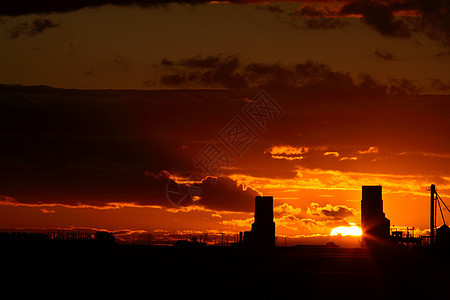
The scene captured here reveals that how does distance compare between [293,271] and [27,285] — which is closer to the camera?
[27,285]

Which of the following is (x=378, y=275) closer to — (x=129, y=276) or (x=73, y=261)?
(x=129, y=276)

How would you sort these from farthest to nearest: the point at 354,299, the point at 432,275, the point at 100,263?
the point at 100,263, the point at 432,275, the point at 354,299

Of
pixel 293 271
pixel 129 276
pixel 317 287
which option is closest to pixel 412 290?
pixel 317 287

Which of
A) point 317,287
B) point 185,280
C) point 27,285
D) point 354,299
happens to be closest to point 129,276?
point 185,280

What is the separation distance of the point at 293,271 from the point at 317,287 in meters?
17.1

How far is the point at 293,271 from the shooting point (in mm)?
88688

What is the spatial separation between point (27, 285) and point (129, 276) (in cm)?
1173

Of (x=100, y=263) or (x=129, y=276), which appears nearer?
(x=129, y=276)

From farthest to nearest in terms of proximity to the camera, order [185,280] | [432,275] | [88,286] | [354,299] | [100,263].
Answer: [100,263], [432,275], [185,280], [88,286], [354,299]


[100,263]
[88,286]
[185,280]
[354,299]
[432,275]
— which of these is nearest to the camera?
[354,299]

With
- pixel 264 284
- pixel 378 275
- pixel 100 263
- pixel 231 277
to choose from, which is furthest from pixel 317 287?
pixel 100 263

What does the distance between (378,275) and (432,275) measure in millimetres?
5677

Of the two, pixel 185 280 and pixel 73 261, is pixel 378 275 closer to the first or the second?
pixel 185 280

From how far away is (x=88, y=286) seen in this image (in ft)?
227
